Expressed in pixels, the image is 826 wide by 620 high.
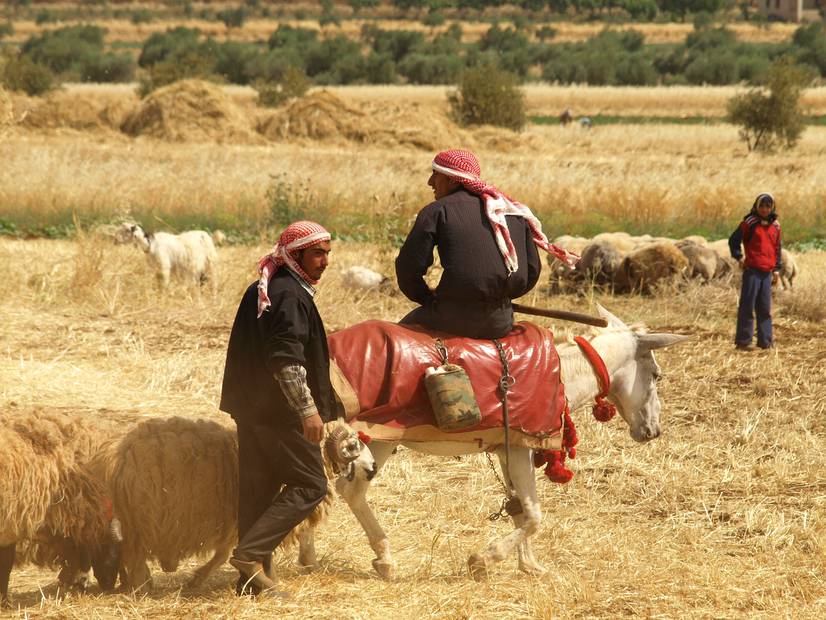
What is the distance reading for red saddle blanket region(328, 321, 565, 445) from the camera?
5.98m

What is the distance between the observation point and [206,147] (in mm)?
31375

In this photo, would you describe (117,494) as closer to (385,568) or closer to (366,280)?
(385,568)

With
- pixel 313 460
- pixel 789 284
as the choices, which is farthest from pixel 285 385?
pixel 789 284

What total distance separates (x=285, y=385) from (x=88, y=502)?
123cm

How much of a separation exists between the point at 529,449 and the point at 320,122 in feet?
93.6

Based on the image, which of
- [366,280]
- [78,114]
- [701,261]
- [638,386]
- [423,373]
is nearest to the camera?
[423,373]

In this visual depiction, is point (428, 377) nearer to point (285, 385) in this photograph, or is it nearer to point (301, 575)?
point (285, 385)

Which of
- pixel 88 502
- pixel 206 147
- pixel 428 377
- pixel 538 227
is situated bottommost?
pixel 206 147

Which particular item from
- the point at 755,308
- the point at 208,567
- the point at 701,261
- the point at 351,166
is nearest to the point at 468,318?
the point at 208,567

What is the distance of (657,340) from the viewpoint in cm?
670

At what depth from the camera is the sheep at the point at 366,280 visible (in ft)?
46.1

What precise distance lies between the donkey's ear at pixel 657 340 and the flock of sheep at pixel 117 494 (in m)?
1.79

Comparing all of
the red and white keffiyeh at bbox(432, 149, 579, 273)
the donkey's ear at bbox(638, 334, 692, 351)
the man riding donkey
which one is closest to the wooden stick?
the donkey's ear at bbox(638, 334, 692, 351)

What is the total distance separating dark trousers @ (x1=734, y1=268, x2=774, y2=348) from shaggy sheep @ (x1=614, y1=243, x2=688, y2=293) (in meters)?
2.49
